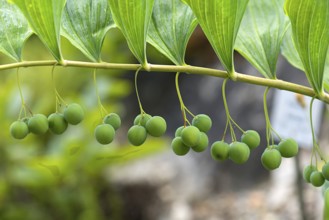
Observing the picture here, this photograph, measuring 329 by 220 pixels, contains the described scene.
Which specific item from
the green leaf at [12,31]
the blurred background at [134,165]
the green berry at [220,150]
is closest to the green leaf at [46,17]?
the green leaf at [12,31]

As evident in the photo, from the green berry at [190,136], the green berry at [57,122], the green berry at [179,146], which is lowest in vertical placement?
the green berry at [179,146]

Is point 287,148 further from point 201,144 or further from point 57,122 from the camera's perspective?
point 57,122

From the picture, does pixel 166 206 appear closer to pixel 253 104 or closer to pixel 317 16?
pixel 253 104

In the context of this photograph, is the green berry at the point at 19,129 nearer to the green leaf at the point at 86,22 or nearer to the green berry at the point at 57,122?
the green berry at the point at 57,122

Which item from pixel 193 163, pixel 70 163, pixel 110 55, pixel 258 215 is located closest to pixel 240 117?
pixel 193 163

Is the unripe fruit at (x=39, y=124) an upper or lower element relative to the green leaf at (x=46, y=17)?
lower

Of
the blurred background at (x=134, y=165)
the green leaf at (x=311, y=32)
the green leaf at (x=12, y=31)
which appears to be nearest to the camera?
the green leaf at (x=311, y=32)

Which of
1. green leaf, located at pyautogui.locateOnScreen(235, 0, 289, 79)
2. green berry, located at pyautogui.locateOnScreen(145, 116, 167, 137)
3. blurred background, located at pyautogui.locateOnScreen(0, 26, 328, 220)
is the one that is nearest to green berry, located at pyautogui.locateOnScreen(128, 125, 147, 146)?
green berry, located at pyautogui.locateOnScreen(145, 116, 167, 137)
